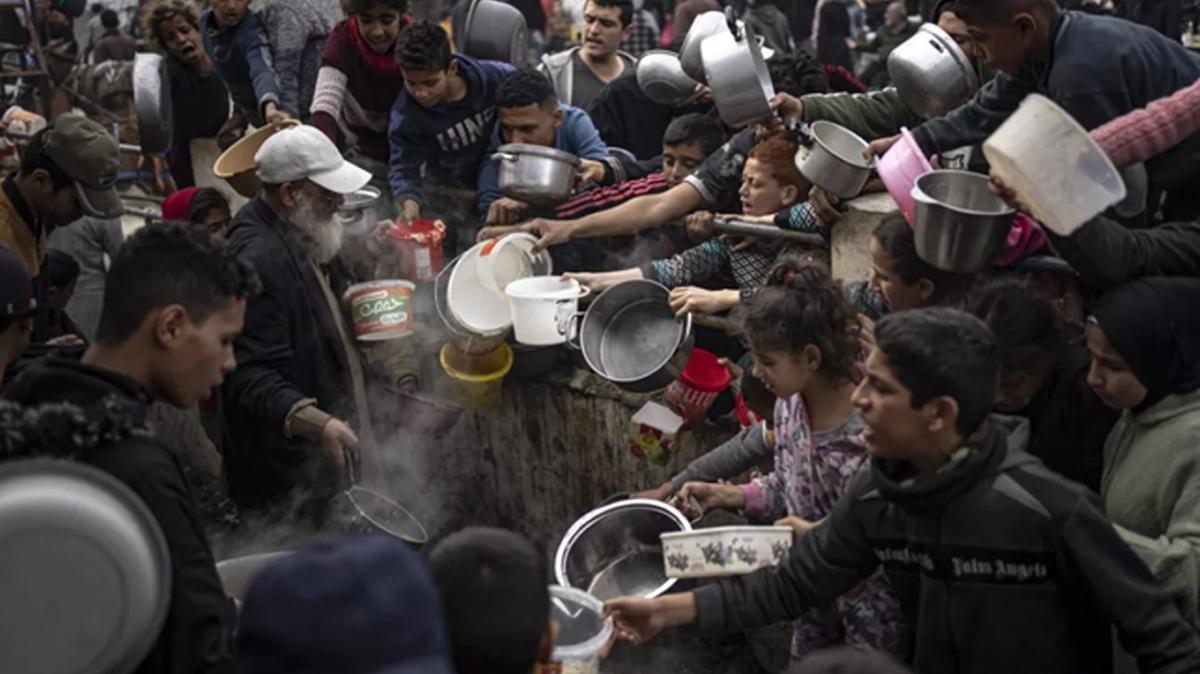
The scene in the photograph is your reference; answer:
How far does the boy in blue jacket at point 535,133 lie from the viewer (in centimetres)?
565

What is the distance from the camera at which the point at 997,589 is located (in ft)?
8.88

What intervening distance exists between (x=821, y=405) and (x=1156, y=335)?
86 cm

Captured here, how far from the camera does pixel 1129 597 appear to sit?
2562 millimetres

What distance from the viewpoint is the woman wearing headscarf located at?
296 centimetres

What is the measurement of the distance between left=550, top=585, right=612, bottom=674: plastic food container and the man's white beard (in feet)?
6.79

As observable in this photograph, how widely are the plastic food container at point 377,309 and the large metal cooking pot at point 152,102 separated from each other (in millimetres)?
2937

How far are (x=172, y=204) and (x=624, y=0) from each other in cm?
285

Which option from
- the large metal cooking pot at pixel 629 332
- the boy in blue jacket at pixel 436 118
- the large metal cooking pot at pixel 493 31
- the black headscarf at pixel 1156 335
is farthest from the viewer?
the large metal cooking pot at pixel 493 31

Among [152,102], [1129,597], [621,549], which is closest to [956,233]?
[1129,597]

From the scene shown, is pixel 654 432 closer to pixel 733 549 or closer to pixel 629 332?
pixel 629 332

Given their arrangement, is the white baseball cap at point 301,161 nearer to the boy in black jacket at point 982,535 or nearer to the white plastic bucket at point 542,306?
the white plastic bucket at point 542,306

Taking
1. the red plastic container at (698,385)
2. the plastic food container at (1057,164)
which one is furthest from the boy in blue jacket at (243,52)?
the plastic food container at (1057,164)

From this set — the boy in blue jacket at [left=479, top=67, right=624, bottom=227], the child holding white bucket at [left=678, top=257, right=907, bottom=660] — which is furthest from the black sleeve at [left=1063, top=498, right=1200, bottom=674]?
the boy in blue jacket at [left=479, top=67, right=624, bottom=227]

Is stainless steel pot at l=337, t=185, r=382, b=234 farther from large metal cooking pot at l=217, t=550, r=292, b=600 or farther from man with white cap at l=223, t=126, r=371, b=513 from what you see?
large metal cooking pot at l=217, t=550, r=292, b=600
